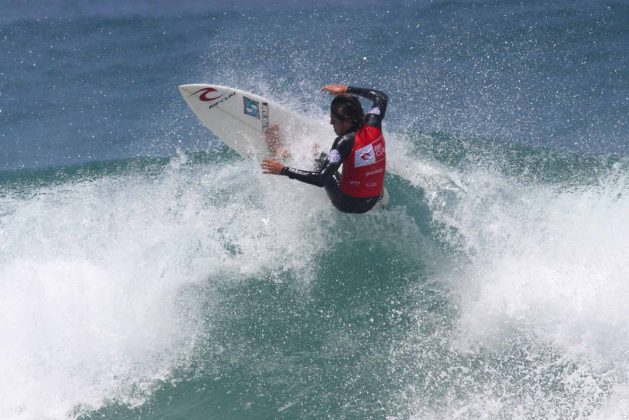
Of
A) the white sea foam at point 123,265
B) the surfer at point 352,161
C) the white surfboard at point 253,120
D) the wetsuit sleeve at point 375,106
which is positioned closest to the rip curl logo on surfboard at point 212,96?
the white surfboard at point 253,120

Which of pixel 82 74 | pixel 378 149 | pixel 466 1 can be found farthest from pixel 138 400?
pixel 466 1

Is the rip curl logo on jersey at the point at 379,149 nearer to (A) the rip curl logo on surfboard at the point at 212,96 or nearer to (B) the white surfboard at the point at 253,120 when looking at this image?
(B) the white surfboard at the point at 253,120

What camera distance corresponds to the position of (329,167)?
5570 millimetres

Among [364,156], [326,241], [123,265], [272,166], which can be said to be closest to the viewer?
[272,166]

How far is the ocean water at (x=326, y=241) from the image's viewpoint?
5.43 m

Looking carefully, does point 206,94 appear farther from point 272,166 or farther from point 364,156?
point 364,156

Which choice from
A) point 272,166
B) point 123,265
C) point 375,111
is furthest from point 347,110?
point 123,265

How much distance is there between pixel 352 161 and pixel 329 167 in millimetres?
286

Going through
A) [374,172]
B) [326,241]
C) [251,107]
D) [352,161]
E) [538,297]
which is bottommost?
[538,297]

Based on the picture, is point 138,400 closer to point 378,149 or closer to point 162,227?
point 162,227

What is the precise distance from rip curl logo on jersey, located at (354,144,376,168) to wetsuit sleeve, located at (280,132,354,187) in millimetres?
113

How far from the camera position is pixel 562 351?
216 inches

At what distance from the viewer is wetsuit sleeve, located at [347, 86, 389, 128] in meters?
6.01

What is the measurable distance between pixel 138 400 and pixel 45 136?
16.6 ft
